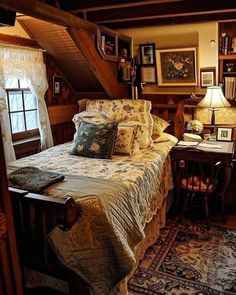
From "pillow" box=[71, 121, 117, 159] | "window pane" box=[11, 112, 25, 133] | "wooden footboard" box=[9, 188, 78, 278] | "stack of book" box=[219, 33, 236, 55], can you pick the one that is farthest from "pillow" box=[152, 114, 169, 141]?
"wooden footboard" box=[9, 188, 78, 278]

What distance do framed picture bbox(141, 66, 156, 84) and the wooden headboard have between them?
1.10ft

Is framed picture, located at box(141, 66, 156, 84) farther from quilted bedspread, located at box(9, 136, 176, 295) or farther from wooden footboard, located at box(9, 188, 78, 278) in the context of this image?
wooden footboard, located at box(9, 188, 78, 278)

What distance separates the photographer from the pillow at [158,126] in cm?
320

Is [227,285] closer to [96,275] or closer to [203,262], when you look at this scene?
[203,262]

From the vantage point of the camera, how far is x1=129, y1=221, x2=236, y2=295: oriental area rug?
2.04 m

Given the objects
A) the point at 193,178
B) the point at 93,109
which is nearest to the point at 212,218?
the point at 193,178

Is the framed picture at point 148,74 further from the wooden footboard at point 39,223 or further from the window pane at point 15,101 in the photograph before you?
the wooden footboard at point 39,223

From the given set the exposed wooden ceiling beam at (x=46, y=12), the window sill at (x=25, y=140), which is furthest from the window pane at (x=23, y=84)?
the exposed wooden ceiling beam at (x=46, y=12)

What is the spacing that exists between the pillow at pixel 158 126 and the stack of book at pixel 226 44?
95 centimetres

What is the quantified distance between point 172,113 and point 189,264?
180cm

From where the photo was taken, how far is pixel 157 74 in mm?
3508

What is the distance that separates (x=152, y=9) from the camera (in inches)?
112

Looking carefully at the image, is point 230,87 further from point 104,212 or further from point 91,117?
point 104,212

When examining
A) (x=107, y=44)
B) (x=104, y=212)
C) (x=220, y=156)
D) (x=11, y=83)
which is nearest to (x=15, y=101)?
(x=11, y=83)
